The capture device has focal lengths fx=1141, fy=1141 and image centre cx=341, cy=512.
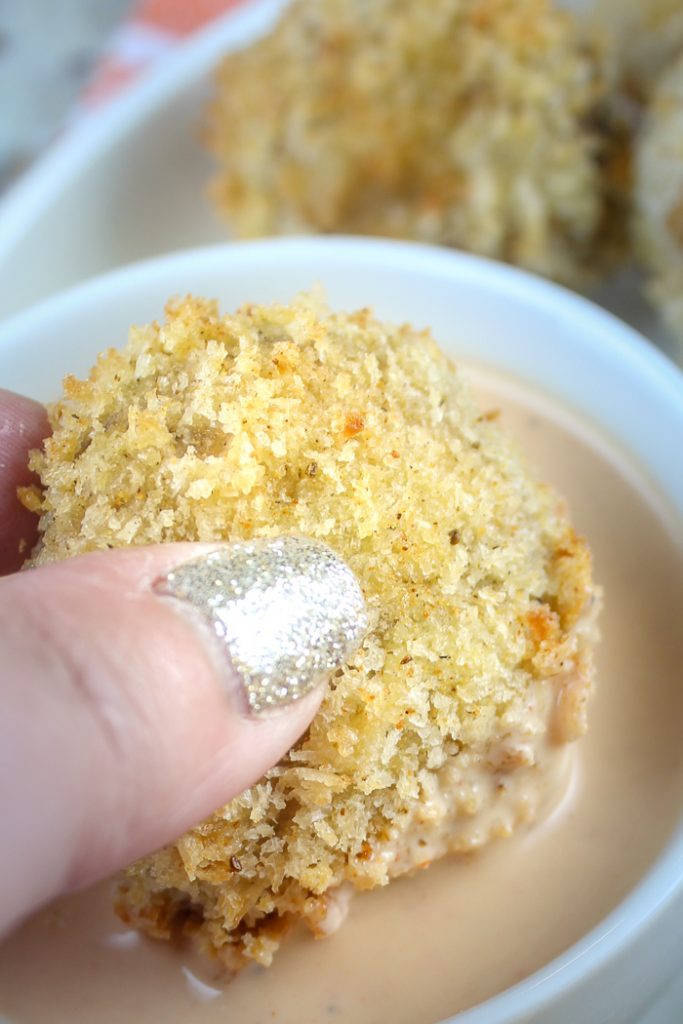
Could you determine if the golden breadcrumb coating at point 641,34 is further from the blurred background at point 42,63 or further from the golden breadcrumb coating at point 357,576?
the blurred background at point 42,63

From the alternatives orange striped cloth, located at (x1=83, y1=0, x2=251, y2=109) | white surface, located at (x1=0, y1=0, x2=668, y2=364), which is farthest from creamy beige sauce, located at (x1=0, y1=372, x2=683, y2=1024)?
orange striped cloth, located at (x1=83, y1=0, x2=251, y2=109)

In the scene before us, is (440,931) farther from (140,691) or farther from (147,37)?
(147,37)

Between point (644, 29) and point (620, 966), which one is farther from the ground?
point (644, 29)

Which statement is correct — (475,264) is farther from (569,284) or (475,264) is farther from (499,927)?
(499,927)

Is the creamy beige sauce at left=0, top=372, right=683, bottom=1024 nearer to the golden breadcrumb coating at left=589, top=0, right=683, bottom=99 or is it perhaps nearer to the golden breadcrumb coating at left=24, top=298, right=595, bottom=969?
the golden breadcrumb coating at left=24, top=298, right=595, bottom=969

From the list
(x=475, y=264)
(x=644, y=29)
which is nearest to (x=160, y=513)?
(x=475, y=264)

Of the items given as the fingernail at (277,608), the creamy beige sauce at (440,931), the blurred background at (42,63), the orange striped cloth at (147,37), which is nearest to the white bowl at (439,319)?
the creamy beige sauce at (440,931)

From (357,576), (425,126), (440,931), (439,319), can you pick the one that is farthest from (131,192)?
(440,931)
